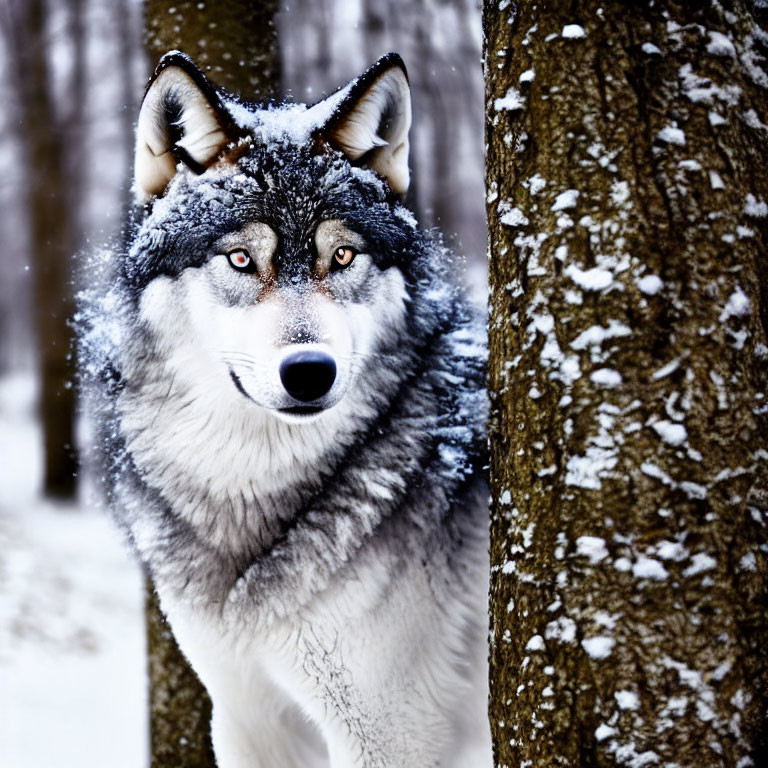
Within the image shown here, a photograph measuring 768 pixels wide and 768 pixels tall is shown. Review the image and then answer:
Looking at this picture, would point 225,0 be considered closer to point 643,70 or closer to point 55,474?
point 643,70

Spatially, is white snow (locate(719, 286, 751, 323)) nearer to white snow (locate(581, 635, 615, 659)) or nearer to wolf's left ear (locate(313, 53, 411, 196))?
white snow (locate(581, 635, 615, 659))

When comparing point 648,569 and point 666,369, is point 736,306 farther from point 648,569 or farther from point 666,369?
point 648,569

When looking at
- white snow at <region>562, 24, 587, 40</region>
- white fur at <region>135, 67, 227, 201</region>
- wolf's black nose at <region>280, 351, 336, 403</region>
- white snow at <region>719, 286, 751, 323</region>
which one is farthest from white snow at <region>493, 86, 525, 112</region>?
white fur at <region>135, 67, 227, 201</region>

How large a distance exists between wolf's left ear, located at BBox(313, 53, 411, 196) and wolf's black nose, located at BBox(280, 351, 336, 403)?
2.82 ft

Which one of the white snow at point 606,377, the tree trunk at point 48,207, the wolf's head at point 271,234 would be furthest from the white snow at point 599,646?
the tree trunk at point 48,207

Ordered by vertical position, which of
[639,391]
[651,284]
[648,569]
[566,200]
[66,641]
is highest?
[566,200]

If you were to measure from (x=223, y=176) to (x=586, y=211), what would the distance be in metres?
1.21

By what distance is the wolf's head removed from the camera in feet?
7.77

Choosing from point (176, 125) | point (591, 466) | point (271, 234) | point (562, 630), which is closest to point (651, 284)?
point (591, 466)

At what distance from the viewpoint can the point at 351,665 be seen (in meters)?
2.52

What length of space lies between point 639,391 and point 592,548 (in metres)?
0.40

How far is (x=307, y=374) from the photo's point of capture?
7.32 feet

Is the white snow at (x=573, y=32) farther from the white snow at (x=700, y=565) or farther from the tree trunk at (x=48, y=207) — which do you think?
the tree trunk at (x=48, y=207)

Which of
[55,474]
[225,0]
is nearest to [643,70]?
[225,0]
